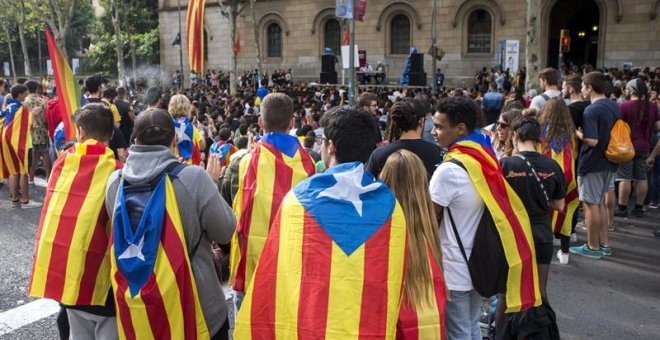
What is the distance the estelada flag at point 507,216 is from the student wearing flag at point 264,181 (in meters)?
1.01

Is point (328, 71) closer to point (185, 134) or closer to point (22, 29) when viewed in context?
point (22, 29)

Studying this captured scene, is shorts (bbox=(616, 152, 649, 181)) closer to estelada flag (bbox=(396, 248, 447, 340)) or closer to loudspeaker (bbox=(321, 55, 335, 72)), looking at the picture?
estelada flag (bbox=(396, 248, 447, 340))

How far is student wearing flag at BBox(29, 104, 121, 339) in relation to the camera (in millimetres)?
3064

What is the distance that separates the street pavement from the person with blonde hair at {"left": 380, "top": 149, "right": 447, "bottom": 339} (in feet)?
9.03

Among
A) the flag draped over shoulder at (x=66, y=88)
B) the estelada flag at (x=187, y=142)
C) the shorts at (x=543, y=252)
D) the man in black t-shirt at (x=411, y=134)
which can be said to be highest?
the flag draped over shoulder at (x=66, y=88)

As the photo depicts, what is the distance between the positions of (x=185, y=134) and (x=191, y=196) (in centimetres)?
→ 368

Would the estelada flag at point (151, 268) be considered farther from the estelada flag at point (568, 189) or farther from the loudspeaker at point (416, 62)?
the loudspeaker at point (416, 62)

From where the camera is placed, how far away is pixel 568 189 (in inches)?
235

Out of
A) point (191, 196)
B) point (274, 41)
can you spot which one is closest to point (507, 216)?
point (191, 196)

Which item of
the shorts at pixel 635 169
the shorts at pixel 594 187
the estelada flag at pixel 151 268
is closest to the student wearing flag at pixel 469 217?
the estelada flag at pixel 151 268

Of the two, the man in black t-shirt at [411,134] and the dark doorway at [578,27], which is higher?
the dark doorway at [578,27]

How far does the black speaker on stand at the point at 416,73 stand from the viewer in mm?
25562

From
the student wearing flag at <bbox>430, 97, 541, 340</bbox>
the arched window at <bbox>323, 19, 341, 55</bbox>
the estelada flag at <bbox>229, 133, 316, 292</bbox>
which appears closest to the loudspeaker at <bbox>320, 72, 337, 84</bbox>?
the arched window at <bbox>323, 19, 341, 55</bbox>

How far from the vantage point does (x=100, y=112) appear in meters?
3.52
